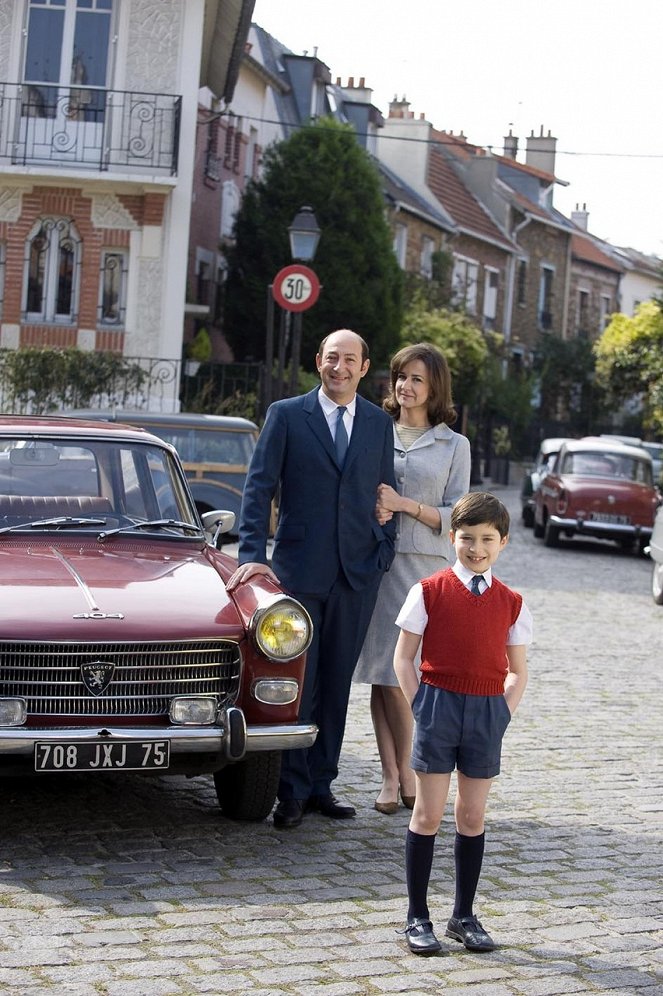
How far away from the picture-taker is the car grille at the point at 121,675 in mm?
6047

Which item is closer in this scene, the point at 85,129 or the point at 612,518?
the point at 612,518

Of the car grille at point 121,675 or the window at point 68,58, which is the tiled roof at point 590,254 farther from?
the car grille at point 121,675

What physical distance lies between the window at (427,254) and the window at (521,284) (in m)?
8.41

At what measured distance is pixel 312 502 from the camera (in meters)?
6.76

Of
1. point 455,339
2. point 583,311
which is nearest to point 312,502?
point 455,339

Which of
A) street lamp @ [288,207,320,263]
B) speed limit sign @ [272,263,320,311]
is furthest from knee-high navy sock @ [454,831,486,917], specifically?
street lamp @ [288,207,320,263]

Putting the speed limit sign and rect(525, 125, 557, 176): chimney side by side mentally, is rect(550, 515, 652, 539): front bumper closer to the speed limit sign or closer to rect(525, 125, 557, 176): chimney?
the speed limit sign

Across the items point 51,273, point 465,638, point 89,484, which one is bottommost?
point 465,638

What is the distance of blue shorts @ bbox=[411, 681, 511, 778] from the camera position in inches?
201

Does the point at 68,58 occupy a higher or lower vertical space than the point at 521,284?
higher

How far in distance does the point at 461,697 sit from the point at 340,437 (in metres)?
1.94

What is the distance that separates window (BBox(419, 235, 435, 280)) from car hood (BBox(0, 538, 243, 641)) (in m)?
42.5

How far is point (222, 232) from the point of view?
→ 36062 millimetres

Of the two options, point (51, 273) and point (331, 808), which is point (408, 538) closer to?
point (331, 808)
